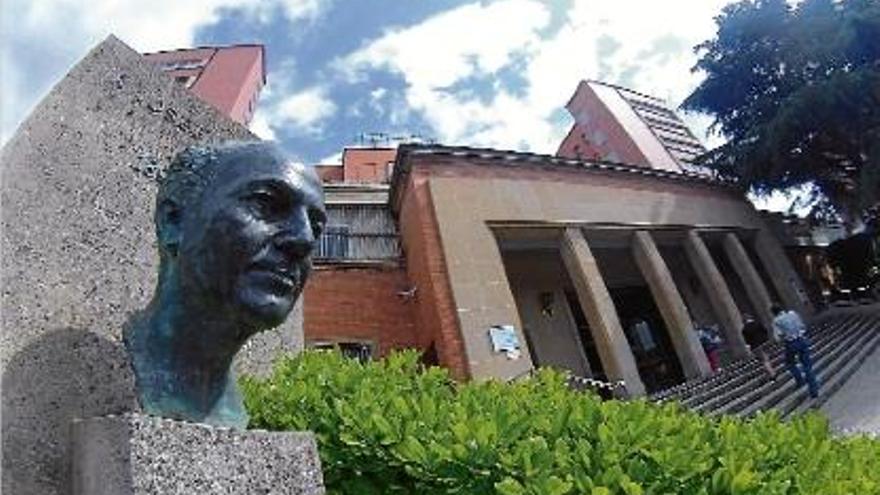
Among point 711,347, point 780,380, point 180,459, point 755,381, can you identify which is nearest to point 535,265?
point 711,347

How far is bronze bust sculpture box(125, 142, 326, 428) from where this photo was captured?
2.12 m

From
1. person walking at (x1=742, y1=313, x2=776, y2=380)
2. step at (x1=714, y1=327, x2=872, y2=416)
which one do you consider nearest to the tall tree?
person walking at (x1=742, y1=313, x2=776, y2=380)

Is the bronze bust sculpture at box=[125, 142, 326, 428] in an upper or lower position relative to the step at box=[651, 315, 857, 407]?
lower

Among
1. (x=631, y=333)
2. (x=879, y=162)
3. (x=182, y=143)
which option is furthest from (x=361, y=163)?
(x=182, y=143)

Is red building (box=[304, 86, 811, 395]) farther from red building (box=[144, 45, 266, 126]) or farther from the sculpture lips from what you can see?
red building (box=[144, 45, 266, 126])

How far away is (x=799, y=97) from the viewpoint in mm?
20422

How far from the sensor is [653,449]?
7.84 ft

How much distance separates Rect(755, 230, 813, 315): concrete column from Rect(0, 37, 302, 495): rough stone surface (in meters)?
22.7

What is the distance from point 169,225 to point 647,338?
19.9 meters

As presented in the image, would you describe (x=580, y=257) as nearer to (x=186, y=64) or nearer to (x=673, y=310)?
(x=673, y=310)

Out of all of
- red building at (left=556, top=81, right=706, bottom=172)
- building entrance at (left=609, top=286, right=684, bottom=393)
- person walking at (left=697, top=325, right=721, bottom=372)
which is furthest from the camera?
red building at (left=556, top=81, right=706, bottom=172)

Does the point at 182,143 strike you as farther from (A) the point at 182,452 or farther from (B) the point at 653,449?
(B) the point at 653,449

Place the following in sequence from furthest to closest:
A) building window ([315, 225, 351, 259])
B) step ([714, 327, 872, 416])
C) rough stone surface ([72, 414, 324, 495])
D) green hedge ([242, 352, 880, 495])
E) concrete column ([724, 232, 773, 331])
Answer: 1. concrete column ([724, 232, 773, 331])
2. building window ([315, 225, 351, 259])
3. step ([714, 327, 872, 416])
4. green hedge ([242, 352, 880, 495])
5. rough stone surface ([72, 414, 324, 495])

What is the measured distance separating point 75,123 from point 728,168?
2240cm
